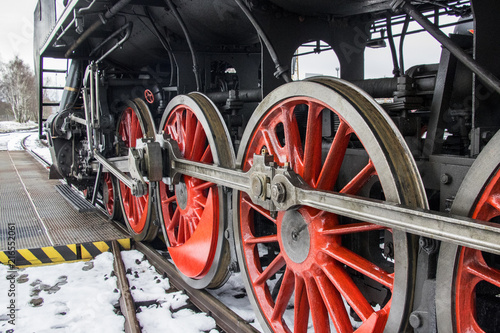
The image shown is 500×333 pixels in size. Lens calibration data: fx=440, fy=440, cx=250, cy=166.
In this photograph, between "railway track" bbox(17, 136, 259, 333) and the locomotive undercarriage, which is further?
"railway track" bbox(17, 136, 259, 333)

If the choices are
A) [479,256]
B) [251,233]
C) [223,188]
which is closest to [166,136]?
[223,188]

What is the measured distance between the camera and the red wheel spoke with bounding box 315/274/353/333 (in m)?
1.81

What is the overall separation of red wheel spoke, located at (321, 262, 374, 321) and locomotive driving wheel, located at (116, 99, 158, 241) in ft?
6.93

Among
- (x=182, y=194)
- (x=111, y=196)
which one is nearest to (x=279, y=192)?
(x=182, y=194)

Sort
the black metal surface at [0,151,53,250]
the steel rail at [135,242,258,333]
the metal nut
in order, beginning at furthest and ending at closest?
the black metal surface at [0,151,53,250]
the steel rail at [135,242,258,333]
the metal nut

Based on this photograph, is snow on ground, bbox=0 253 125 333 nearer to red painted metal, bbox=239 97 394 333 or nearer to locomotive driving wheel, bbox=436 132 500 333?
red painted metal, bbox=239 97 394 333

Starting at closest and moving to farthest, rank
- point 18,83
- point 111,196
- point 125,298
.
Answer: point 125,298 < point 111,196 < point 18,83

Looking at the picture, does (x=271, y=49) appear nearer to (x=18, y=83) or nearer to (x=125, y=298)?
(x=125, y=298)

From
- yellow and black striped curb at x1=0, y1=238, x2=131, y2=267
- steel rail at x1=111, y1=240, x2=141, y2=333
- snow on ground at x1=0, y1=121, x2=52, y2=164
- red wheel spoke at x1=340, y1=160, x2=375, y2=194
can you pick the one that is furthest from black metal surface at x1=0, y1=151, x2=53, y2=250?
snow on ground at x1=0, y1=121, x2=52, y2=164

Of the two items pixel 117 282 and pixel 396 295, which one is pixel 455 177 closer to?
pixel 396 295

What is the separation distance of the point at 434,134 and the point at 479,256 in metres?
0.49

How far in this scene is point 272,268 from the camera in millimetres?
2248

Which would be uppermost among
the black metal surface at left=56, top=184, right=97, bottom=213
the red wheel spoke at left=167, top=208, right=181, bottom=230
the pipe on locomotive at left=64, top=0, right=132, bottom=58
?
the pipe on locomotive at left=64, top=0, right=132, bottom=58

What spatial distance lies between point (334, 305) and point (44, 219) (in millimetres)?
4135
